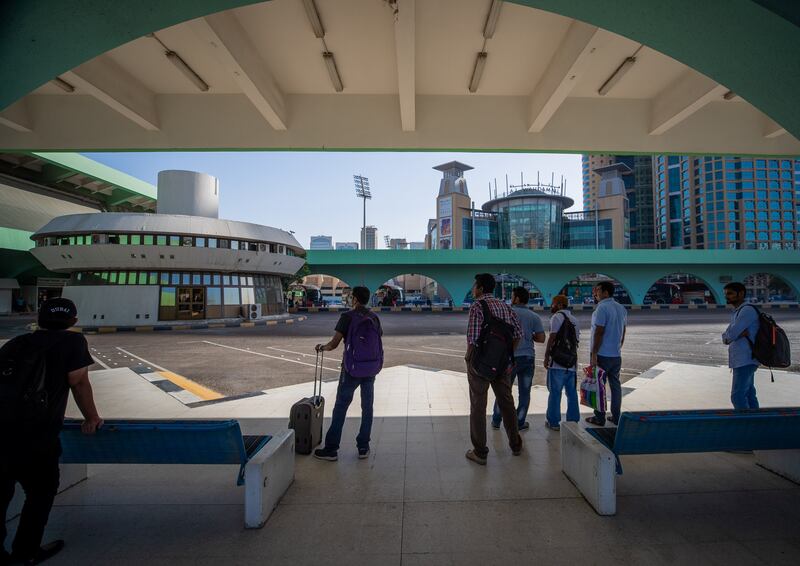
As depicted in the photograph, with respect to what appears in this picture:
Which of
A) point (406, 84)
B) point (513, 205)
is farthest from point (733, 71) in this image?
point (513, 205)

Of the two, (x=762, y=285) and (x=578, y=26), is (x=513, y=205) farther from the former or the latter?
(x=578, y=26)

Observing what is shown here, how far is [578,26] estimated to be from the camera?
3.88m

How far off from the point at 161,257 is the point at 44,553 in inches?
948

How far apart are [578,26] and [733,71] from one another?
1.96 metres

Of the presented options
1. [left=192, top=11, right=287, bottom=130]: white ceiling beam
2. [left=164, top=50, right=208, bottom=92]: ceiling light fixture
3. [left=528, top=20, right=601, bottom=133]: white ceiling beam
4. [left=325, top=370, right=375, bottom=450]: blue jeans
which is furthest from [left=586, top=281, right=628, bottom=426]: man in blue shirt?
[left=164, top=50, right=208, bottom=92]: ceiling light fixture

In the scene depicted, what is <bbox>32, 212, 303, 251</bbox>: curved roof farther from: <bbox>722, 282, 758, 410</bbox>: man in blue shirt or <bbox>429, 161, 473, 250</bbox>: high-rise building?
<bbox>429, 161, 473, 250</bbox>: high-rise building

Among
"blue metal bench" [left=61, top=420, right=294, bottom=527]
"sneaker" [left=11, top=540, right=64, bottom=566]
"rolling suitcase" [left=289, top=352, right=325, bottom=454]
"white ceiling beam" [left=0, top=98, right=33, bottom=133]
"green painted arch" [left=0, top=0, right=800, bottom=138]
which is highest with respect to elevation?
"white ceiling beam" [left=0, top=98, right=33, bottom=133]

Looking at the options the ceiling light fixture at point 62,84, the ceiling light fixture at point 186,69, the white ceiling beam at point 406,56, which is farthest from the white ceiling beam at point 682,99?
the ceiling light fixture at point 62,84

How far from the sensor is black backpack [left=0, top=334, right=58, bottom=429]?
2.06 meters

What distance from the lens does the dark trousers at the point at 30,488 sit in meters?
2.17

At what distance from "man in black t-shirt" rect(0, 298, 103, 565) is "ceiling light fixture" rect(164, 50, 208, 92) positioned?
3514 mm

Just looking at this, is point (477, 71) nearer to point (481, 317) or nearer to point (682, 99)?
point (682, 99)

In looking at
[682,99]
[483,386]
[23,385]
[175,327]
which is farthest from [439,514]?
[175,327]

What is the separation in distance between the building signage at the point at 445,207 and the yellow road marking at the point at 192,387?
80.9 m
